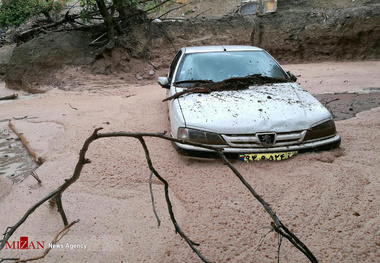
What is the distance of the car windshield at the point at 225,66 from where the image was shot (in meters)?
4.36

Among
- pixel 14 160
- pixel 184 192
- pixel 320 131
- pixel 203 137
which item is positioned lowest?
pixel 14 160

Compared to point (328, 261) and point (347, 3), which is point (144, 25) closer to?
point (328, 261)

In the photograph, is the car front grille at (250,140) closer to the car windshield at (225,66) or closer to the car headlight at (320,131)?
the car headlight at (320,131)

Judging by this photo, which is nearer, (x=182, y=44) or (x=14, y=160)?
(x=14, y=160)

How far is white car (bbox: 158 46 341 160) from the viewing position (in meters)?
3.26

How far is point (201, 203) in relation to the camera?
266 centimetres

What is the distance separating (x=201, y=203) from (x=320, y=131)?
1667 millimetres

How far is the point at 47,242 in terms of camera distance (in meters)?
2.28

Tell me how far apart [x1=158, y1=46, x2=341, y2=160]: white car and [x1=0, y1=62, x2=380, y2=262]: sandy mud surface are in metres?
0.16

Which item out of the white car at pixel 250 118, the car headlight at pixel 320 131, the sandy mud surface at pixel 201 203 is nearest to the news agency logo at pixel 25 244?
the sandy mud surface at pixel 201 203

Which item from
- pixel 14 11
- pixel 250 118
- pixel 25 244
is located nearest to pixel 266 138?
pixel 250 118

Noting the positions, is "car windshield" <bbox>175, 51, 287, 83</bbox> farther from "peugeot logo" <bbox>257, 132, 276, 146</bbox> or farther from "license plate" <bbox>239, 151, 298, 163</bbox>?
"license plate" <bbox>239, 151, 298, 163</bbox>

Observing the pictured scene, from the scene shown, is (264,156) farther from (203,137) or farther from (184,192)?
(184,192)

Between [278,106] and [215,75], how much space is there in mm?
1155
